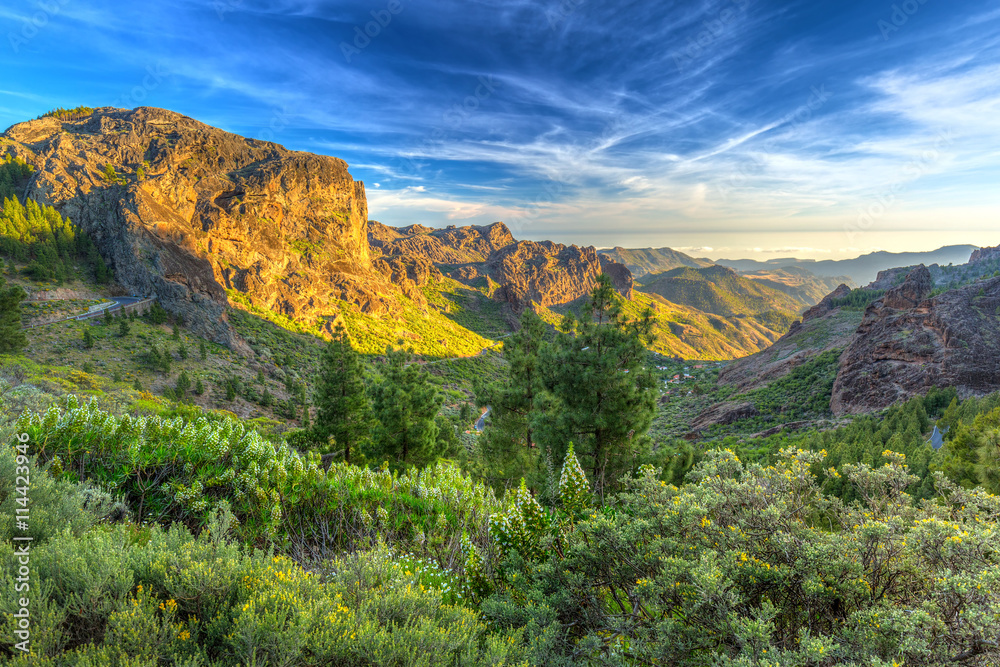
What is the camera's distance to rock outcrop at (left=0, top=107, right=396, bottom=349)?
204 ft

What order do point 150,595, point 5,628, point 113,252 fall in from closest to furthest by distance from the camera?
point 5,628 < point 150,595 < point 113,252

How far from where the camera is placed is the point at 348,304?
106 meters

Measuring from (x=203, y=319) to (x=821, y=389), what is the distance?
90373 mm

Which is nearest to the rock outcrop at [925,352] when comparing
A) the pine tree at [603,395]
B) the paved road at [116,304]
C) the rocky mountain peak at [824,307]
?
the rocky mountain peak at [824,307]

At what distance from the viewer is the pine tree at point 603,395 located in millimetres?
11938

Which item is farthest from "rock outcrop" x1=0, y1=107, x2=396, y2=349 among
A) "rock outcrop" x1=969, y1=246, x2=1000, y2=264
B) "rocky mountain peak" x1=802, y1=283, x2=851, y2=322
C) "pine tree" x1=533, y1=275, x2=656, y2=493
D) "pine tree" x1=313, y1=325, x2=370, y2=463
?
"rock outcrop" x1=969, y1=246, x2=1000, y2=264

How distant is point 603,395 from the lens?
1213cm

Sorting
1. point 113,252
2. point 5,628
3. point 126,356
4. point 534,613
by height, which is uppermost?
point 113,252

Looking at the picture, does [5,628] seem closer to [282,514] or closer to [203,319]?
[282,514]

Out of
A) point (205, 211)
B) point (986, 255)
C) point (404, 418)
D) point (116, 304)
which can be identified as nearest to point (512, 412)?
point (404, 418)

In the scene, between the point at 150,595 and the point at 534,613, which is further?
the point at 534,613

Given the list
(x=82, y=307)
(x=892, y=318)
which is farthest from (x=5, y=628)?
(x=892, y=318)
